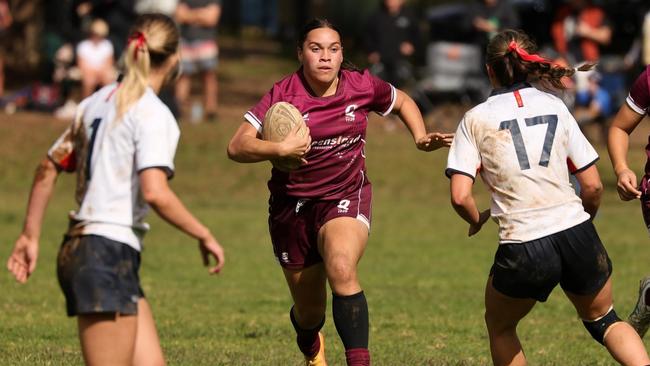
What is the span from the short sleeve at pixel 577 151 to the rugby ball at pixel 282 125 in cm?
131

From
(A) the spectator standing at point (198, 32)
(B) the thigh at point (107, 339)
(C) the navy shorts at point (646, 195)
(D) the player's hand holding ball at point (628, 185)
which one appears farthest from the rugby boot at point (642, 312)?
(A) the spectator standing at point (198, 32)

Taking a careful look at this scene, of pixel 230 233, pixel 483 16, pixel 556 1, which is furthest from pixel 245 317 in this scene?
pixel 556 1

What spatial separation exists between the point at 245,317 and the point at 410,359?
2.19 metres

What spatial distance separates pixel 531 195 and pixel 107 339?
205 centimetres

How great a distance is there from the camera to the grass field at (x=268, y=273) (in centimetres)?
828

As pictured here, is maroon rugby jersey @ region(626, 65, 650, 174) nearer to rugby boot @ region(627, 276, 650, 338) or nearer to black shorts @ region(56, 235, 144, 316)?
rugby boot @ region(627, 276, 650, 338)

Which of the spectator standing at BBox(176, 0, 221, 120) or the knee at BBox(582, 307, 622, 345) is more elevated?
the spectator standing at BBox(176, 0, 221, 120)

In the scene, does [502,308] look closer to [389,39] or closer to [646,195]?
[646,195]

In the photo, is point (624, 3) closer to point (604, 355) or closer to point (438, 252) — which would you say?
point (438, 252)

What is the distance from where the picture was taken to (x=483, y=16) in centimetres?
2002

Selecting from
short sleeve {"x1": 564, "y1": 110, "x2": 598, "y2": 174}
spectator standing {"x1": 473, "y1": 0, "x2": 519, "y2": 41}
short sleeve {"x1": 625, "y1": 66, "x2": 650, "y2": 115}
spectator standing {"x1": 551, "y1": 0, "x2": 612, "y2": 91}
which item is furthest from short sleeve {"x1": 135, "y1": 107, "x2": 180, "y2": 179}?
spectator standing {"x1": 551, "y1": 0, "x2": 612, "y2": 91}

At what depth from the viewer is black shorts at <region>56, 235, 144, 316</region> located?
17.3 ft

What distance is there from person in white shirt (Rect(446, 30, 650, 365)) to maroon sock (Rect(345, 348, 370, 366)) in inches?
30.4

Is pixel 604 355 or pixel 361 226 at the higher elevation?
pixel 361 226
